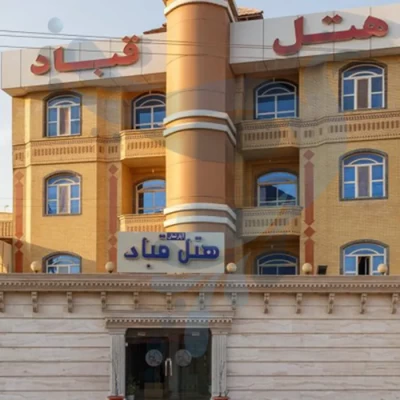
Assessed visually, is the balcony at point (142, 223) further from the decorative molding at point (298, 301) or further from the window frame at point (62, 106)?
the decorative molding at point (298, 301)

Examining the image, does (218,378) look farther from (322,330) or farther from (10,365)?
(10,365)

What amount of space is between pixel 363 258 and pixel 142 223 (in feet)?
23.0

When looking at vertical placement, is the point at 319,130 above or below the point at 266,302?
above

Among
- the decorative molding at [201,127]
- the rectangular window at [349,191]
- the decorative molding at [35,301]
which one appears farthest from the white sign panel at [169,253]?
the rectangular window at [349,191]

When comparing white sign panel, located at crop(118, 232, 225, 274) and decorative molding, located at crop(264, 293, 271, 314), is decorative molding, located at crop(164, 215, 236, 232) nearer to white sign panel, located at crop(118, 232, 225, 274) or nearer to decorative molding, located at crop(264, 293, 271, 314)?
white sign panel, located at crop(118, 232, 225, 274)

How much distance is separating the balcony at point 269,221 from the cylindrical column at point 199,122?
17.1 inches

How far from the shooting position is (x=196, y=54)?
22.3 meters

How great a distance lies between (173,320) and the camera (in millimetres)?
18766

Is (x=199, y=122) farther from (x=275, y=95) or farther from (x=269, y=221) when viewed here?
(x=269, y=221)

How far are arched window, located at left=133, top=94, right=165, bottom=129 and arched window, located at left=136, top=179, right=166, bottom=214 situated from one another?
76.7 inches

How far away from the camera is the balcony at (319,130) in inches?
859

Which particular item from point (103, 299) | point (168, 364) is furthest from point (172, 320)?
point (103, 299)

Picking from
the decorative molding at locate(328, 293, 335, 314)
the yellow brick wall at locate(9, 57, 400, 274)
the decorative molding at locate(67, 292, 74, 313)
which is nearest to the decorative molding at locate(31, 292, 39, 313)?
the decorative molding at locate(67, 292, 74, 313)

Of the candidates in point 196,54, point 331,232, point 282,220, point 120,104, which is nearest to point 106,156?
point 120,104
